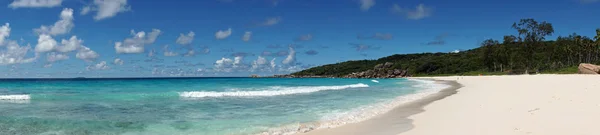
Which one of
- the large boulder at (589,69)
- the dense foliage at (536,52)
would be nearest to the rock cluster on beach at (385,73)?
the dense foliage at (536,52)

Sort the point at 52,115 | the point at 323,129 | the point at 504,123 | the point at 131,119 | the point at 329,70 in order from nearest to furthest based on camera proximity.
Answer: the point at 504,123 < the point at 323,129 < the point at 131,119 < the point at 52,115 < the point at 329,70

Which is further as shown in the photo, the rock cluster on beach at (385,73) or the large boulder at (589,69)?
the rock cluster on beach at (385,73)

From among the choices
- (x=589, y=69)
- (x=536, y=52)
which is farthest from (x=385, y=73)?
(x=589, y=69)

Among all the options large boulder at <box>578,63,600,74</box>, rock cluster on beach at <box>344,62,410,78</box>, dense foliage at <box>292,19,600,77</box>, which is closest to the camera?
large boulder at <box>578,63,600,74</box>

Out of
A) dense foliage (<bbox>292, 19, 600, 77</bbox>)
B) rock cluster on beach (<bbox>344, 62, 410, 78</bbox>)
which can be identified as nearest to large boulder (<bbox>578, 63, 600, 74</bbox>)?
dense foliage (<bbox>292, 19, 600, 77</bbox>)

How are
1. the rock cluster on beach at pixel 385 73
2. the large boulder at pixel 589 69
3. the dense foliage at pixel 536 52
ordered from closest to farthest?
the large boulder at pixel 589 69 < the dense foliage at pixel 536 52 < the rock cluster on beach at pixel 385 73

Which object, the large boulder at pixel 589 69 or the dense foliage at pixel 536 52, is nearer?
the large boulder at pixel 589 69

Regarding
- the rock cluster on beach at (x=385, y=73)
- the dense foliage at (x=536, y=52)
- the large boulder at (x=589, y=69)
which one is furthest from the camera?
the rock cluster on beach at (x=385, y=73)

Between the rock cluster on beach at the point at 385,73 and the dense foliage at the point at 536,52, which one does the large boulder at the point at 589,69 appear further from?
the rock cluster on beach at the point at 385,73

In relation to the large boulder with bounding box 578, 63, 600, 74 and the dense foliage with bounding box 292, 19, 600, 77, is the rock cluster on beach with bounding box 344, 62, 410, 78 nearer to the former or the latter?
the dense foliage with bounding box 292, 19, 600, 77

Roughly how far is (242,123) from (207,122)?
1.12m

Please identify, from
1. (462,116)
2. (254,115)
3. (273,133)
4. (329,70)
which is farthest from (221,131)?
(329,70)

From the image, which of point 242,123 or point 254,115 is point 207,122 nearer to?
point 242,123

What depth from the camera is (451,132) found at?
8.35 m
